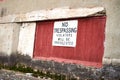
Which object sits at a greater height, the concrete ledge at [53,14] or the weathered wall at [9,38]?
the concrete ledge at [53,14]

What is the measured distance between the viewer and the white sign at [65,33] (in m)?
10.5

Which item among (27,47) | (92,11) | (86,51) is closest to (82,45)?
(86,51)

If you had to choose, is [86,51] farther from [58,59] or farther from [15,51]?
[15,51]

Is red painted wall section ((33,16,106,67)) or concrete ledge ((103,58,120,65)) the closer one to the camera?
concrete ledge ((103,58,120,65))

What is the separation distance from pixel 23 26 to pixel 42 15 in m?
1.60

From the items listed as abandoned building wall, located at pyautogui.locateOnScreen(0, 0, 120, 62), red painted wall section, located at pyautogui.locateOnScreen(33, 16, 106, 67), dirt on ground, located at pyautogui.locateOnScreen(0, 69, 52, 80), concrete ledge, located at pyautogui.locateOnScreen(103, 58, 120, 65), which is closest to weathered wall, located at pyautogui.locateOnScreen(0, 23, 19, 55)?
dirt on ground, located at pyautogui.locateOnScreen(0, 69, 52, 80)

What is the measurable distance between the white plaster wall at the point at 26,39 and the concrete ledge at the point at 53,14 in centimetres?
32

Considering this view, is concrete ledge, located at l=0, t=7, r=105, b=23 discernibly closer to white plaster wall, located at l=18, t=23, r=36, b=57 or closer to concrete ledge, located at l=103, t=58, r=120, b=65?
white plaster wall, located at l=18, t=23, r=36, b=57

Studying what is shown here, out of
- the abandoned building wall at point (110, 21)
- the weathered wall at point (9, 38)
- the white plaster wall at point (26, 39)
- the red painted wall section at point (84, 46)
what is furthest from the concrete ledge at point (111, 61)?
the weathered wall at point (9, 38)

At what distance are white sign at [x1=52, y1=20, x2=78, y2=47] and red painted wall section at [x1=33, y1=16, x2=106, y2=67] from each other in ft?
0.48

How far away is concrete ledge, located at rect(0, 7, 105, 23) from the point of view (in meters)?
9.79

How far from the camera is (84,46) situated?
10133 mm

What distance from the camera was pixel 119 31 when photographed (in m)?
8.94

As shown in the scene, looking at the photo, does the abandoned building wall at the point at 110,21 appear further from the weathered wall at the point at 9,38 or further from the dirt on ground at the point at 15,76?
the weathered wall at the point at 9,38
